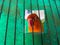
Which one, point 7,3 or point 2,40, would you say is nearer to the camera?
point 2,40

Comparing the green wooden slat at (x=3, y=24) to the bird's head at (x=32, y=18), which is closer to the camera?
the green wooden slat at (x=3, y=24)

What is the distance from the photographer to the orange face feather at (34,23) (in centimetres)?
108

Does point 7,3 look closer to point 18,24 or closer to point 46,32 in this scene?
point 18,24

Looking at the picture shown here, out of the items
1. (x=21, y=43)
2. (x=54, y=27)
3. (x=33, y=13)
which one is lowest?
(x=21, y=43)

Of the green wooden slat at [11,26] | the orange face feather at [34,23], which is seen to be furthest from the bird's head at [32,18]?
the green wooden slat at [11,26]

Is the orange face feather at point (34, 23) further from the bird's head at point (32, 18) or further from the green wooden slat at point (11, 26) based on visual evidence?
the green wooden slat at point (11, 26)

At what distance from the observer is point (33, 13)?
1195 millimetres

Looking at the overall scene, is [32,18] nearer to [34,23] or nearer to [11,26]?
[34,23]

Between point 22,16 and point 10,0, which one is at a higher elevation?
point 10,0

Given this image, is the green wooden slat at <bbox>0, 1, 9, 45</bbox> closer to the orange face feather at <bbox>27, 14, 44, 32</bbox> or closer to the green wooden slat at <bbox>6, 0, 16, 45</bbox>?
the green wooden slat at <bbox>6, 0, 16, 45</bbox>

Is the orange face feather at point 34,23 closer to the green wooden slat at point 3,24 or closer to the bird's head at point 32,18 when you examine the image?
the bird's head at point 32,18

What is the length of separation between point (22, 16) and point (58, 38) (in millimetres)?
350

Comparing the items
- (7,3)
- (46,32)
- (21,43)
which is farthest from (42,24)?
(7,3)

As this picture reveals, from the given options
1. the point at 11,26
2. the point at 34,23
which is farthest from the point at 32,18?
the point at 11,26
